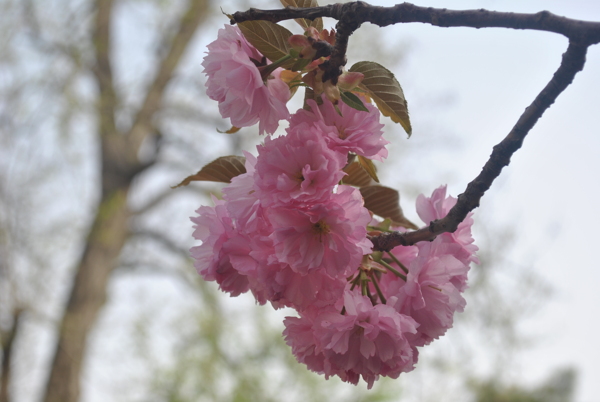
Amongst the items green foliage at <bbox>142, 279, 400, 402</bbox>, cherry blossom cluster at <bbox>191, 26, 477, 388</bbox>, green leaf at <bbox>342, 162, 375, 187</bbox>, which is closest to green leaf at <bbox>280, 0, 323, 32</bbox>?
cherry blossom cluster at <bbox>191, 26, 477, 388</bbox>

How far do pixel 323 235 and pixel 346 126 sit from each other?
0.11 metres

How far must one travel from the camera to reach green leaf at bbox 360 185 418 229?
0.59 m

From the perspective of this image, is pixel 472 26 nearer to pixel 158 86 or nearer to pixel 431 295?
pixel 431 295

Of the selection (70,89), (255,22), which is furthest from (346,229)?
(70,89)

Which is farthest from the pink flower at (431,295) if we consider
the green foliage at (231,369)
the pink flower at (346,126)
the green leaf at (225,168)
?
the green foliage at (231,369)

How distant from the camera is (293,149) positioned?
16.9 inches

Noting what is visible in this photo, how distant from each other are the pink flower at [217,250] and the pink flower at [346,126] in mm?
119

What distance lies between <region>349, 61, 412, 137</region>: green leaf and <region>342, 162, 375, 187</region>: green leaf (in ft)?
0.26

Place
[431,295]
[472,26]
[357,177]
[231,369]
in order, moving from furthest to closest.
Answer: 1. [231,369]
2. [357,177]
3. [431,295]
4. [472,26]

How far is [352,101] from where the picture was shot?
18.0 inches

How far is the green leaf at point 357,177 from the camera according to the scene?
58 centimetres

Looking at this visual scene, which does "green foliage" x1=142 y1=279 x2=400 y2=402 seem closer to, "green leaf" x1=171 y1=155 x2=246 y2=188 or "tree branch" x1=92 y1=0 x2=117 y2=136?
"tree branch" x1=92 y1=0 x2=117 y2=136

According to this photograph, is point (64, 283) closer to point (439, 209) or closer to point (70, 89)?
point (70, 89)

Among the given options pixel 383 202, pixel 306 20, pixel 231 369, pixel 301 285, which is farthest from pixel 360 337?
pixel 231 369
